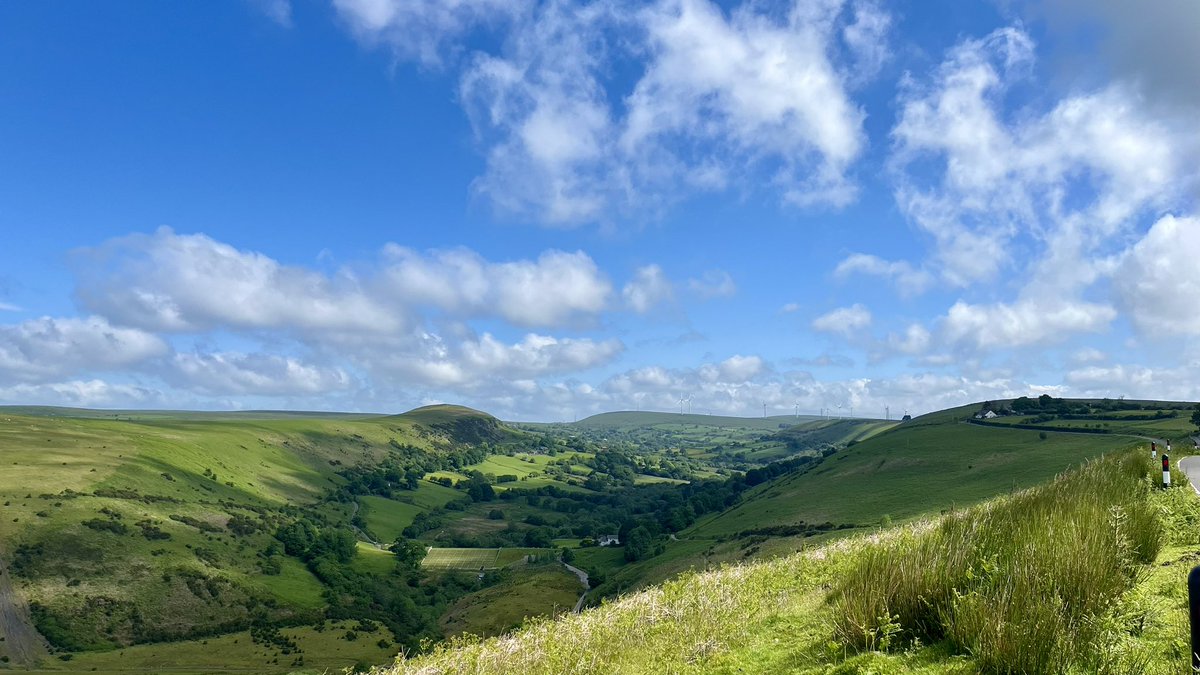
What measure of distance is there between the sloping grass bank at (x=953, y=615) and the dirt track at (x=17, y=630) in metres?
149

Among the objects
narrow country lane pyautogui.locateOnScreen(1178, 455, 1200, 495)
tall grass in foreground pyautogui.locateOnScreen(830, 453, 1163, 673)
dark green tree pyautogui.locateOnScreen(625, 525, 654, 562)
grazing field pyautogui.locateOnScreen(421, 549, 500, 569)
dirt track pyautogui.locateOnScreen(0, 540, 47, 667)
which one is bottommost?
grazing field pyautogui.locateOnScreen(421, 549, 500, 569)

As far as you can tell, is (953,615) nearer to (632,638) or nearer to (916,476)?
(632,638)

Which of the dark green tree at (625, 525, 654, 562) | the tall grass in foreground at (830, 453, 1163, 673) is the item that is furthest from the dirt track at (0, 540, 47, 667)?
the tall grass in foreground at (830, 453, 1163, 673)

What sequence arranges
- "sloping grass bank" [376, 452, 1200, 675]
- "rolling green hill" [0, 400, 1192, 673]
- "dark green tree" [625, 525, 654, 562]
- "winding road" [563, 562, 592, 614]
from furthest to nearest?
1. "dark green tree" [625, 525, 654, 562]
2. "winding road" [563, 562, 592, 614]
3. "rolling green hill" [0, 400, 1192, 673]
4. "sloping grass bank" [376, 452, 1200, 675]

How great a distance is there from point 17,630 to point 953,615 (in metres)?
171

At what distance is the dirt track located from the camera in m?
113

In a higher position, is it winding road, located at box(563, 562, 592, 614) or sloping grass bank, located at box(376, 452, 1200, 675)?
sloping grass bank, located at box(376, 452, 1200, 675)

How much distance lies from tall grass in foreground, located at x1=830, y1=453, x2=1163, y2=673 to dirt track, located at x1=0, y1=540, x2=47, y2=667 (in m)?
156

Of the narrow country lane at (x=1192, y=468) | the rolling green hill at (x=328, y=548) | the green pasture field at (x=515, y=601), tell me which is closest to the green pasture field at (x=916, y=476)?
the rolling green hill at (x=328, y=548)

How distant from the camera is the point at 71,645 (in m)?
120

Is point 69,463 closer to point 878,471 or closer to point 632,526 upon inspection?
point 632,526

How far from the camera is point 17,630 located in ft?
395

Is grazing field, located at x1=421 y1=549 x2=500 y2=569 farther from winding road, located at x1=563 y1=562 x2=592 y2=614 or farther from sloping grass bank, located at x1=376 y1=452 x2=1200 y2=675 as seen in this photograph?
sloping grass bank, located at x1=376 y1=452 x2=1200 y2=675

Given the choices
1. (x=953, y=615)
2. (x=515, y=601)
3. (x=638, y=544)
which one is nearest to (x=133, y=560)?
(x=515, y=601)
